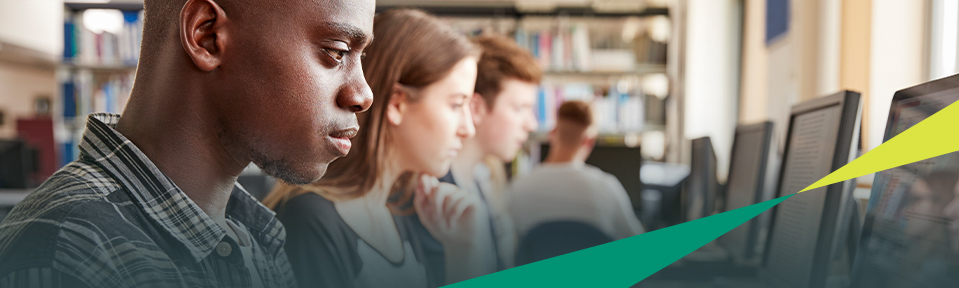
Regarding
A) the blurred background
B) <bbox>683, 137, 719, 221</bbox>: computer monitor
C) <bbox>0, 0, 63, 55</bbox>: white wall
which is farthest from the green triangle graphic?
<bbox>0, 0, 63, 55</bbox>: white wall

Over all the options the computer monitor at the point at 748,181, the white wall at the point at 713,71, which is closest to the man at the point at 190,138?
the computer monitor at the point at 748,181

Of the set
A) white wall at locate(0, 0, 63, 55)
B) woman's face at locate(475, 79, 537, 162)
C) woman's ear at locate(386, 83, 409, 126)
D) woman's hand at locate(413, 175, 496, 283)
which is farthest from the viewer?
white wall at locate(0, 0, 63, 55)

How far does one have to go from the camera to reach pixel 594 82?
3.85 metres

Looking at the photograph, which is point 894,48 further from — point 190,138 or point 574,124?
point 190,138

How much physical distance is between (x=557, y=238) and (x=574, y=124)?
895mm

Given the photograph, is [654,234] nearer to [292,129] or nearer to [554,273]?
[554,273]

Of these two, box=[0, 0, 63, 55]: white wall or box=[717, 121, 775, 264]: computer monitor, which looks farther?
box=[0, 0, 63, 55]: white wall

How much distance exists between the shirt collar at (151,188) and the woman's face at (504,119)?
1.25 m

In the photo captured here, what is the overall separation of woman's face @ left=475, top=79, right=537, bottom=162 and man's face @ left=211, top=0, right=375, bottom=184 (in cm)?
128

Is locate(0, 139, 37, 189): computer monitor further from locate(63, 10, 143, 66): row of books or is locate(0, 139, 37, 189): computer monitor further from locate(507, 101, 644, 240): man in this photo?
locate(507, 101, 644, 240): man

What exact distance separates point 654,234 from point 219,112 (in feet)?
1.58

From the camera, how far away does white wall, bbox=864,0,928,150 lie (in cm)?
158

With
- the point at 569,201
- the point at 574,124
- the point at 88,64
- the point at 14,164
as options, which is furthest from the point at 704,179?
the point at 14,164

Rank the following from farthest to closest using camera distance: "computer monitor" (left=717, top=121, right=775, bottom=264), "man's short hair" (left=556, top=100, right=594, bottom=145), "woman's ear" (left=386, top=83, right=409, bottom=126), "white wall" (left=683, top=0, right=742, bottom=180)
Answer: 1. "white wall" (left=683, top=0, right=742, bottom=180)
2. "man's short hair" (left=556, top=100, right=594, bottom=145)
3. "computer monitor" (left=717, top=121, right=775, bottom=264)
4. "woman's ear" (left=386, top=83, right=409, bottom=126)
